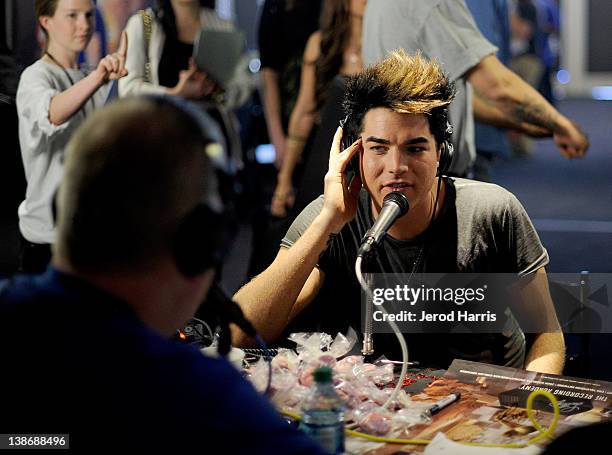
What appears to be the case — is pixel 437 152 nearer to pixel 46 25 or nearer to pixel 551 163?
pixel 46 25

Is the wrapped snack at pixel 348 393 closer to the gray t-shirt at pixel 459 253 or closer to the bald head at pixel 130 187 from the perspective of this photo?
the gray t-shirt at pixel 459 253

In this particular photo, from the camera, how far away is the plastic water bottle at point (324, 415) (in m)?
1.62

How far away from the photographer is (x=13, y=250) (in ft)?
13.0

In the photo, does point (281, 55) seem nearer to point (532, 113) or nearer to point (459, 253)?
point (532, 113)

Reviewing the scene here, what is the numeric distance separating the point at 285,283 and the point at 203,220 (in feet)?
4.11

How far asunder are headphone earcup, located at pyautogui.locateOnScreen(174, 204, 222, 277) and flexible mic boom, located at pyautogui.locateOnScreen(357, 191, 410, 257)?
0.83m

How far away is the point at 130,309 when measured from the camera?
1.18 meters

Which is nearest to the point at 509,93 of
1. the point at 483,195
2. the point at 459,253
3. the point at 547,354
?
the point at 483,195

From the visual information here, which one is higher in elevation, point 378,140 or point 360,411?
point 378,140

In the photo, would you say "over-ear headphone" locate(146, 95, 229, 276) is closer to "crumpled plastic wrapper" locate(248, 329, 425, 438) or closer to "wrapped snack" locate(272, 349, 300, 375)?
"crumpled plastic wrapper" locate(248, 329, 425, 438)

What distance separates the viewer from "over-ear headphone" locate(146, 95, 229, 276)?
1192 mm

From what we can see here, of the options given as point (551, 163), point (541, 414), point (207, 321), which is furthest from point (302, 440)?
point (551, 163)

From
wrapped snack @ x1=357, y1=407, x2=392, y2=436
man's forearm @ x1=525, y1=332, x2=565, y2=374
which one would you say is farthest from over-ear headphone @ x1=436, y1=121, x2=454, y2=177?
wrapped snack @ x1=357, y1=407, x2=392, y2=436

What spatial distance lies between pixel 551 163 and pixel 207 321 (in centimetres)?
537
